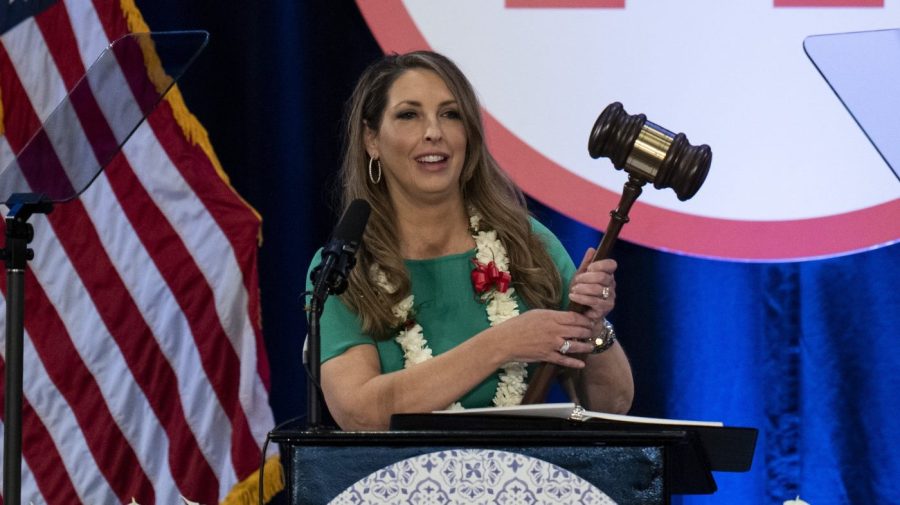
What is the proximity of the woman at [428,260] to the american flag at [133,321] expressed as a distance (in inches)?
27.1

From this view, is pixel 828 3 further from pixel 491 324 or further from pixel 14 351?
pixel 14 351

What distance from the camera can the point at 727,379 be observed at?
3193 millimetres

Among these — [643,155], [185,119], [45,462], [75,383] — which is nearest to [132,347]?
[75,383]

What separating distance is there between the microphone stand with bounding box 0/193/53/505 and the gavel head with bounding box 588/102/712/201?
0.97 m

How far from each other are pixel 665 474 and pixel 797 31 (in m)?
1.90

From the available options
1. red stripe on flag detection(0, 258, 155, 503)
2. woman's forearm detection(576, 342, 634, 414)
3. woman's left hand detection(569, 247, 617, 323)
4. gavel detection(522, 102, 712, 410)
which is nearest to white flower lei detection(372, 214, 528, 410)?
woman's forearm detection(576, 342, 634, 414)

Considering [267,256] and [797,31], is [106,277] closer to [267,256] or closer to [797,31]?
[267,256]

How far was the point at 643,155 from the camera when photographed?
2.02 m

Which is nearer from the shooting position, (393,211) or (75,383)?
(393,211)

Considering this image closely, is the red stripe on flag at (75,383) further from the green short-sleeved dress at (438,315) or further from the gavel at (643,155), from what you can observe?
the gavel at (643,155)

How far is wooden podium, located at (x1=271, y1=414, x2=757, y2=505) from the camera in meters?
1.47

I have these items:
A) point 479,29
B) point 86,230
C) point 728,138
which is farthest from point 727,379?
point 86,230

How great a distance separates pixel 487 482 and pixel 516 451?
2.0 inches

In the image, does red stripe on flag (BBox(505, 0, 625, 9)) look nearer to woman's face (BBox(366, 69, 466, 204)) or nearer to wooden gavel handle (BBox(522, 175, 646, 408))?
woman's face (BBox(366, 69, 466, 204))
